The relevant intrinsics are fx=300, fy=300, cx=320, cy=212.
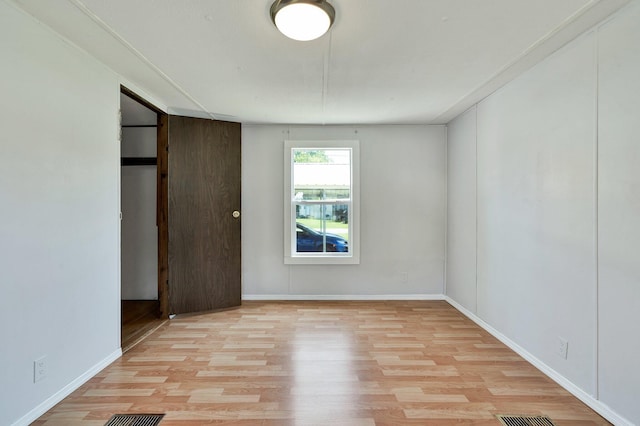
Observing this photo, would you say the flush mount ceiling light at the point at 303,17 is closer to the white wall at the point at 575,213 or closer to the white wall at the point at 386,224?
the white wall at the point at 575,213

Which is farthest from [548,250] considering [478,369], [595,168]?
[478,369]

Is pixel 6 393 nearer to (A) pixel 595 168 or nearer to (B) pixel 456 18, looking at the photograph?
(B) pixel 456 18

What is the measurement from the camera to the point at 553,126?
2273 millimetres

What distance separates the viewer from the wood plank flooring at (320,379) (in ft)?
6.22

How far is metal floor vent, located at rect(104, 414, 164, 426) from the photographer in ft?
5.95

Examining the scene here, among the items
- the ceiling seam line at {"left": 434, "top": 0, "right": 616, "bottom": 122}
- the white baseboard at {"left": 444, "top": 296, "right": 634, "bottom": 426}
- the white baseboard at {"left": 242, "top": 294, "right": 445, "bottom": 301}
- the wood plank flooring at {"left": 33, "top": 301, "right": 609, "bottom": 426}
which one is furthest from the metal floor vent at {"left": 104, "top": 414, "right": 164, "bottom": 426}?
the ceiling seam line at {"left": 434, "top": 0, "right": 616, "bottom": 122}

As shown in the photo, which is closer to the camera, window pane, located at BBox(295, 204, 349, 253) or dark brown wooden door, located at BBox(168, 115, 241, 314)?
dark brown wooden door, located at BBox(168, 115, 241, 314)

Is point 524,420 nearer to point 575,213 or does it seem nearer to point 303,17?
point 575,213

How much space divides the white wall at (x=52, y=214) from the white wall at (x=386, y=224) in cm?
196

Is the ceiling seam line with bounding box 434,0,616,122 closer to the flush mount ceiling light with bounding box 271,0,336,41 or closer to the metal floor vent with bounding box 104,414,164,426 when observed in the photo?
the flush mount ceiling light with bounding box 271,0,336,41

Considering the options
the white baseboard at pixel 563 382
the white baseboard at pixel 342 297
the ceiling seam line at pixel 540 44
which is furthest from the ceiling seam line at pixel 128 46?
the white baseboard at pixel 563 382

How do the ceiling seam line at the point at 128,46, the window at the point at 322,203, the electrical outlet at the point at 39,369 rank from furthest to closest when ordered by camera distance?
the window at the point at 322,203 < the electrical outlet at the point at 39,369 < the ceiling seam line at the point at 128,46

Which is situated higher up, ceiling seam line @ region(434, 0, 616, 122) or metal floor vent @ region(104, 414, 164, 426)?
ceiling seam line @ region(434, 0, 616, 122)

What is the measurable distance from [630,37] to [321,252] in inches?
137
